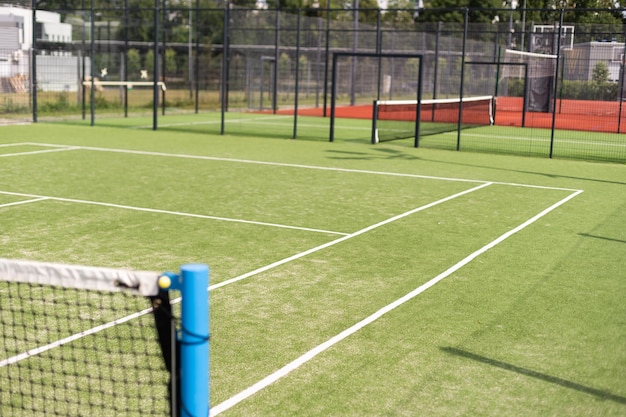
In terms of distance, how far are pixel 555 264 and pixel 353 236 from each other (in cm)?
241

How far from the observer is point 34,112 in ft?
82.1

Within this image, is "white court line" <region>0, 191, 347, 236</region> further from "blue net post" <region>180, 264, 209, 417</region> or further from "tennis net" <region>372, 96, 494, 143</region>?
"tennis net" <region>372, 96, 494, 143</region>

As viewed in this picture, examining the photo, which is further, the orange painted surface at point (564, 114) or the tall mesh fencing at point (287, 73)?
the orange painted surface at point (564, 114)

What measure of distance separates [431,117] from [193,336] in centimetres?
2569

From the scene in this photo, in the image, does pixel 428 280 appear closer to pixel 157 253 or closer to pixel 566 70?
pixel 157 253

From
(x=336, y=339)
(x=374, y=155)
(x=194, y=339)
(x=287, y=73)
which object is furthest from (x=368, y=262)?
(x=287, y=73)

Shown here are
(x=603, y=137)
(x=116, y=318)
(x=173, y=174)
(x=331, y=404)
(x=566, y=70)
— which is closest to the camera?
(x=331, y=404)


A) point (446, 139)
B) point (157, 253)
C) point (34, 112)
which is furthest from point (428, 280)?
point (34, 112)

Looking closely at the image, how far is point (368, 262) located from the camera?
8.68 metres

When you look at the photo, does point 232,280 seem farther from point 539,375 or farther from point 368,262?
point 539,375

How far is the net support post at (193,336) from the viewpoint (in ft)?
10.1

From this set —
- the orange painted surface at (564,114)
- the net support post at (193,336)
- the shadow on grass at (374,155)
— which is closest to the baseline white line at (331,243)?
the net support post at (193,336)

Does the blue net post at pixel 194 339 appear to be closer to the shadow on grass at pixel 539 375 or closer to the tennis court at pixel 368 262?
the tennis court at pixel 368 262

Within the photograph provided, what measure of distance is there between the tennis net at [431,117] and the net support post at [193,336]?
757 inches
